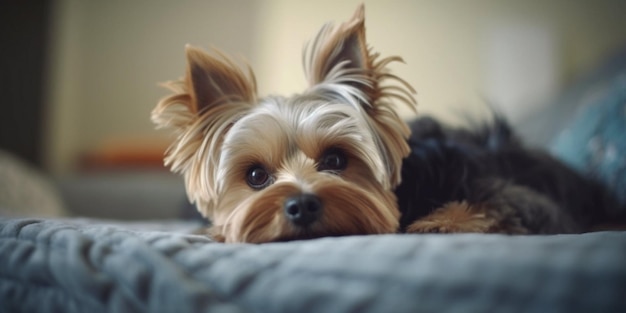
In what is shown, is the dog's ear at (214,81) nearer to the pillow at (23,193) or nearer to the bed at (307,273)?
the bed at (307,273)

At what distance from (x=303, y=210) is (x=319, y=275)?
0.35 metres

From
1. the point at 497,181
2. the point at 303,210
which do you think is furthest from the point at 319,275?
the point at 497,181

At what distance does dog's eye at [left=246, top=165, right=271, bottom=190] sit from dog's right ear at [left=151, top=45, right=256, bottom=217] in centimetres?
10

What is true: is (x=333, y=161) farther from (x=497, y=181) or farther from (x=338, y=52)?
(x=497, y=181)

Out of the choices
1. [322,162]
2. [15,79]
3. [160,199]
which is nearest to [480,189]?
[322,162]

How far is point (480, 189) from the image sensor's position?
140 centimetres

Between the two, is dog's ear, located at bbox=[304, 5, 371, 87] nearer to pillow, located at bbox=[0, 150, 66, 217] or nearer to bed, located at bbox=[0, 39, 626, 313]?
bed, located at bbox=[0, 39, 626, 313]

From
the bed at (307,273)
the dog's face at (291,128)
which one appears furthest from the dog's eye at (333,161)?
the bed at (307,273)

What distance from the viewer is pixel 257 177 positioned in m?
1.34

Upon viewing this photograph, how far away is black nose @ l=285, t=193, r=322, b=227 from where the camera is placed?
3.43 ft

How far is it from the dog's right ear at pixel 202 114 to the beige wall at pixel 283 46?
1213 millimetres

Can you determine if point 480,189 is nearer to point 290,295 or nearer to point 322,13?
point 290,295

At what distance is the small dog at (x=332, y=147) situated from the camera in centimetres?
131

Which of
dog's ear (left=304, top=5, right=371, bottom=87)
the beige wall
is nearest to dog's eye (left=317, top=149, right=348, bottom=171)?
dog's ear (left=304, top=5, right=371, bottom=87)
